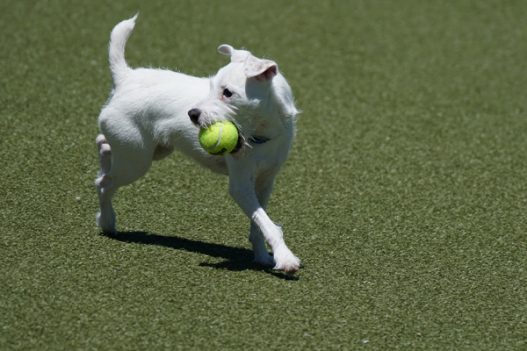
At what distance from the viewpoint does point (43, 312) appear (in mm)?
4715

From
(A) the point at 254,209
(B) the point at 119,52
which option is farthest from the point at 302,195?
(B) the point at 119,52

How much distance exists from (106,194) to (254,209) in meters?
1.11

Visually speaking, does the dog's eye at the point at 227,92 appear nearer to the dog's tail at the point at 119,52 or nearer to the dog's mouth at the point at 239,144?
the dog's mouth at the point at 239,144

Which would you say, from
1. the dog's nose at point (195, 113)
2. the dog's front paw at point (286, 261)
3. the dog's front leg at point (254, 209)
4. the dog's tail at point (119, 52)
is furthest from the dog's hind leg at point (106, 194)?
the dog's front paw at point (286, 261)

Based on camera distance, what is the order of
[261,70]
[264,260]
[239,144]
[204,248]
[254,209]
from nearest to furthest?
1. [261,70]
2. [239,144]
3. [254,209]
4. [264,260]
5. [204,248]

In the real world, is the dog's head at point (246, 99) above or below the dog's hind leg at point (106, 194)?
above

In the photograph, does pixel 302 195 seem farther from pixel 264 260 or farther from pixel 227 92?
pixel 227 92

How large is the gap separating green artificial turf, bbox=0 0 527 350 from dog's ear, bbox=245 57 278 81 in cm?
113

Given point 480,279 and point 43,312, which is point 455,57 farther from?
point 43,312

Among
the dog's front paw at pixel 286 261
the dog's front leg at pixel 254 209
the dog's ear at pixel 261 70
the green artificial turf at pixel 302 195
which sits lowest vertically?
the green artificial turf at pixel 302 195

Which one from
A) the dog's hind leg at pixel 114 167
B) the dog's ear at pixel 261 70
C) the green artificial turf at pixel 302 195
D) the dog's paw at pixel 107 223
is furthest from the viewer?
the dog's paw at pixel 107 223

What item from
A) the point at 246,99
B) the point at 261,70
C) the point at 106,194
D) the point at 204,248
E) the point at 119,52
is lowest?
the point at 204,248

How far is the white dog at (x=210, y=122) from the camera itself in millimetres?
5258

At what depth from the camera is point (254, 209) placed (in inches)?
215
